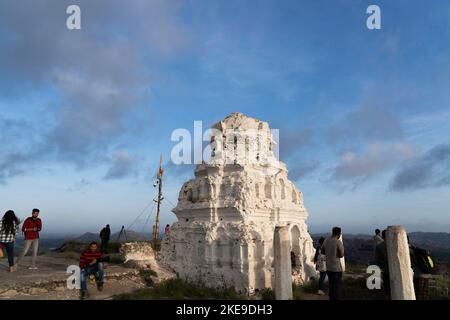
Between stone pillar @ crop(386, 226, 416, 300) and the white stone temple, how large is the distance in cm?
609

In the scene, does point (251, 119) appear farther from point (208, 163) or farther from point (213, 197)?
point (213, 197)

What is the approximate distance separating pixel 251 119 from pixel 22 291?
1342 centimetres

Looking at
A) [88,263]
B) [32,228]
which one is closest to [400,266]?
[88,263]

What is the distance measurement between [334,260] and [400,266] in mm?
1975

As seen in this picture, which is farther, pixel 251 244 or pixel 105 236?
pixel 105 236

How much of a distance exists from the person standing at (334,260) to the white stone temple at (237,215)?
504cm

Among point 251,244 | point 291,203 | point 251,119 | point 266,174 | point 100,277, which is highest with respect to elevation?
point 251,119

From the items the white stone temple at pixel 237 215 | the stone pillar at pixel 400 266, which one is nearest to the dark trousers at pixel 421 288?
the stone pillar at pixel 400 266

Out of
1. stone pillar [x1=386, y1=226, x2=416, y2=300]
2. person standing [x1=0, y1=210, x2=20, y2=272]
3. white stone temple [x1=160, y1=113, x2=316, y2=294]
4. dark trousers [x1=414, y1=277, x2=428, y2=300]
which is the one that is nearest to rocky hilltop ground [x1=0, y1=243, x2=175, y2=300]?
person standing [x1=0, y1=210, x2=20, y2=272]

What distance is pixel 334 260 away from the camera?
10289 mm

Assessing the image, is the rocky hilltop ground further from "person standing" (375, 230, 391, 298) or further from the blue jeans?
"person standing" (375, 230, 391, 298)
